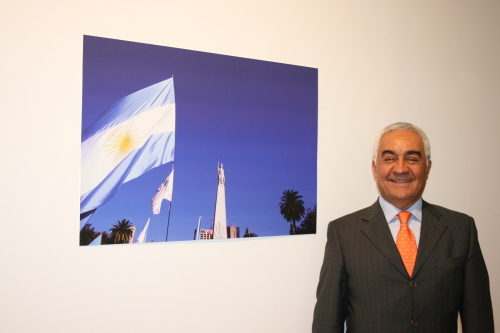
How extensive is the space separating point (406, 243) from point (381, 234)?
96mm

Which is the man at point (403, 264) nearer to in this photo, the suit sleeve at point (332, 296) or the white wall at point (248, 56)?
the suit sleeve at point (332, 296)

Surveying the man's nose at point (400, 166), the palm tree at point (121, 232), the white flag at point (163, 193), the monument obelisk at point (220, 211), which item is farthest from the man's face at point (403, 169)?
the palm tree at point (121, 232)

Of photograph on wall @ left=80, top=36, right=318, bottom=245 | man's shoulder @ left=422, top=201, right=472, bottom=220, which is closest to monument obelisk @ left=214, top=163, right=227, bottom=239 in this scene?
photograph on wall @ left=80, top=36, right=318, bottom=245

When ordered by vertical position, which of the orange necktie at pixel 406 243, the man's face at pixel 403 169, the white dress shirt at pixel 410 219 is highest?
the man's face at pixel 403 169

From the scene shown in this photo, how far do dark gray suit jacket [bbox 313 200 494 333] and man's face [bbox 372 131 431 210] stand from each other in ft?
0.29

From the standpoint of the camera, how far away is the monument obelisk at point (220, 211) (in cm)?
153

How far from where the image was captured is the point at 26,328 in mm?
1281

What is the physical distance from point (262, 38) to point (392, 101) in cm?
73

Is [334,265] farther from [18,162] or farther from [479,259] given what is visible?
[18,162]

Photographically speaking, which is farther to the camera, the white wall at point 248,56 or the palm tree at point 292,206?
the palm tree at point 292,206

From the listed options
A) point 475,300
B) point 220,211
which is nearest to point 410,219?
point 475,300

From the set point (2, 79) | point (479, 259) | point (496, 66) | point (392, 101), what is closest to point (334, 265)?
point (479, 259)

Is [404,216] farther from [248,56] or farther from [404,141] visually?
[248,56]

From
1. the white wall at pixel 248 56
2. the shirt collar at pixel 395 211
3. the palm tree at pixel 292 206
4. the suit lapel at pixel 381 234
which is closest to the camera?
the white wall at pixel 248 56
